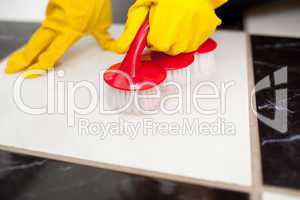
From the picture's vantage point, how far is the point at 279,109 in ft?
1.79

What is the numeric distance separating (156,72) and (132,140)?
0.13 meters

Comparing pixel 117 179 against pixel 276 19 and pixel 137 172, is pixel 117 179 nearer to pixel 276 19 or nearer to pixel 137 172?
pixel 137 172

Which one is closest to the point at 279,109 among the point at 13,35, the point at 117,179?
the point at 117,179

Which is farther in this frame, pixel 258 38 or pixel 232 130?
pixel 258 38

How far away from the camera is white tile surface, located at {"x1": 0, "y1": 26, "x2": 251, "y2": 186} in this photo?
45 cm

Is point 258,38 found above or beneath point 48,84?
above

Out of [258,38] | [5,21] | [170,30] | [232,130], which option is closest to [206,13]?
[170,30]

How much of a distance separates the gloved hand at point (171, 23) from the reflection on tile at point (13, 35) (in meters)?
0.38

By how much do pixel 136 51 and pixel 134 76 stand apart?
0.04 m

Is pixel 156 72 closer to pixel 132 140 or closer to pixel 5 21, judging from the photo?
pixel 132 140

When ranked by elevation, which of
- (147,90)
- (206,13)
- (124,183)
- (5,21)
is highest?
(5,21)

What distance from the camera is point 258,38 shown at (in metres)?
0.79

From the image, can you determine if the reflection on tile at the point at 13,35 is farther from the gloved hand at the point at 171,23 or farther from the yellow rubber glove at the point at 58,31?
the gloved hand at the point at 171,23

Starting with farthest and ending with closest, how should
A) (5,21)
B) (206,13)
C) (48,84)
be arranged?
1. (5,21)
2. (48,84)
3. (206,13)
